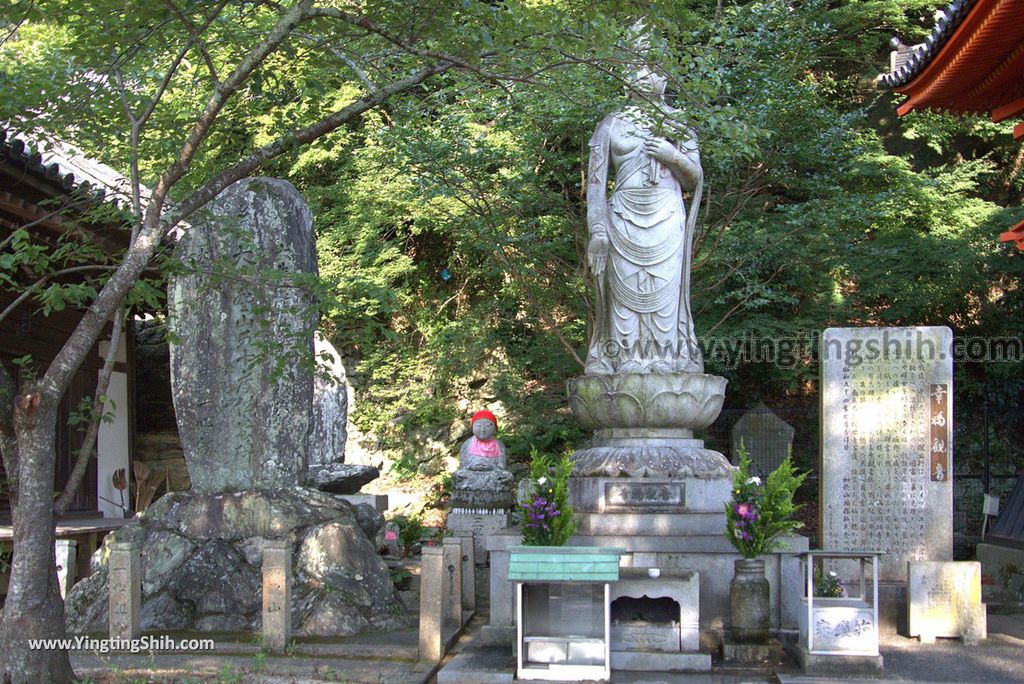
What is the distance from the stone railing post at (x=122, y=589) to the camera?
6.61m

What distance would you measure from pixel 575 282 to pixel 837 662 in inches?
325

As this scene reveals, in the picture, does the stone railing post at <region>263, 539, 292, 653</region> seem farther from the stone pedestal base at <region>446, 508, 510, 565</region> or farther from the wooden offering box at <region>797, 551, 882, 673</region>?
the wooden offering box at <region>797, 551, 882, 673</region>

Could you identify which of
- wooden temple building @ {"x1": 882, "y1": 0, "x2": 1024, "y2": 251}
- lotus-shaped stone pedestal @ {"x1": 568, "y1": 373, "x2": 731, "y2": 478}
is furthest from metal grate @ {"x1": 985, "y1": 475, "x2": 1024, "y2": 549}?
lotus-shaped stone pedestal @ {"x1": 568, "y1": 373, "x2": 731, "y2": 478}

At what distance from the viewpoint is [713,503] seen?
7191mm

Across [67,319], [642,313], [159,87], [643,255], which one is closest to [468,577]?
[642,313]

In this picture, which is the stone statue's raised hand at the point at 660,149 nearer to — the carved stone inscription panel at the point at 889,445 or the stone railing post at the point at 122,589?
the carved stone inscription panel at the point at 889,445

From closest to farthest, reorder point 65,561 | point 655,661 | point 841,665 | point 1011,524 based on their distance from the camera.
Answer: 1. point 841,665
2. point 655,661
3. point 65,561
4. point 1011,524

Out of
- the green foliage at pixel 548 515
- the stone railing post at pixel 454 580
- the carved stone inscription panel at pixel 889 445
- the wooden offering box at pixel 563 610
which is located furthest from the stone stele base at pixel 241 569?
the carved stone inscription panel at pixel 889 445

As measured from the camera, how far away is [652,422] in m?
7.52

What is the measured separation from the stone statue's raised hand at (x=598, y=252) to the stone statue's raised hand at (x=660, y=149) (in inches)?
32.2

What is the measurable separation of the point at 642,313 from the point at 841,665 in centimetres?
304

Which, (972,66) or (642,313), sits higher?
(972,66)

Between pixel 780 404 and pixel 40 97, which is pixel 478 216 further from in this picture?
pixel 40 97

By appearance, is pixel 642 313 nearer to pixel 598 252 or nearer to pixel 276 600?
pixel 598 252
